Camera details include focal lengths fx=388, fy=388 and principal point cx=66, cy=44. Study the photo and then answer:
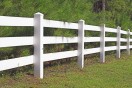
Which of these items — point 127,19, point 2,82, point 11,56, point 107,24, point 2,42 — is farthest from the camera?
point 127,19

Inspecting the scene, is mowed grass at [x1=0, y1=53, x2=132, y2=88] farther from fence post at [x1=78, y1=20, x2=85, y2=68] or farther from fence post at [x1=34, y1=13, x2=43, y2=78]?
fence post at [x1=34, y1=13, x2=43, y2=78]

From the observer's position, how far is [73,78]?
9773 millimetres

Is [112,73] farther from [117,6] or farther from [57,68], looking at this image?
[117,6]

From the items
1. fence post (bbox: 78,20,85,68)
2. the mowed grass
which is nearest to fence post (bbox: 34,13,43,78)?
the mowed grass

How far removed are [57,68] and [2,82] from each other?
11.0 ft

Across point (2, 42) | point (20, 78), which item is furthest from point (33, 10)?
point (2, 42)

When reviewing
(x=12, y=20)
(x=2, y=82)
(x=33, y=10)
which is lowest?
(x=2, y=82)

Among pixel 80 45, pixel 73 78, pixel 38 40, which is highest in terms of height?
pixel 80 45

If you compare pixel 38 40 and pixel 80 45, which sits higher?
pixel 80 45

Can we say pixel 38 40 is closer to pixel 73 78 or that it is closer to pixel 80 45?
pixel 73 78

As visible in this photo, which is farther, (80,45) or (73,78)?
(80,45)

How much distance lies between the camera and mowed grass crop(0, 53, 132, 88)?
8461 millimetres

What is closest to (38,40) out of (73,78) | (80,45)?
(73,78)

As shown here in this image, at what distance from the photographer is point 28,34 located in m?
10.2
